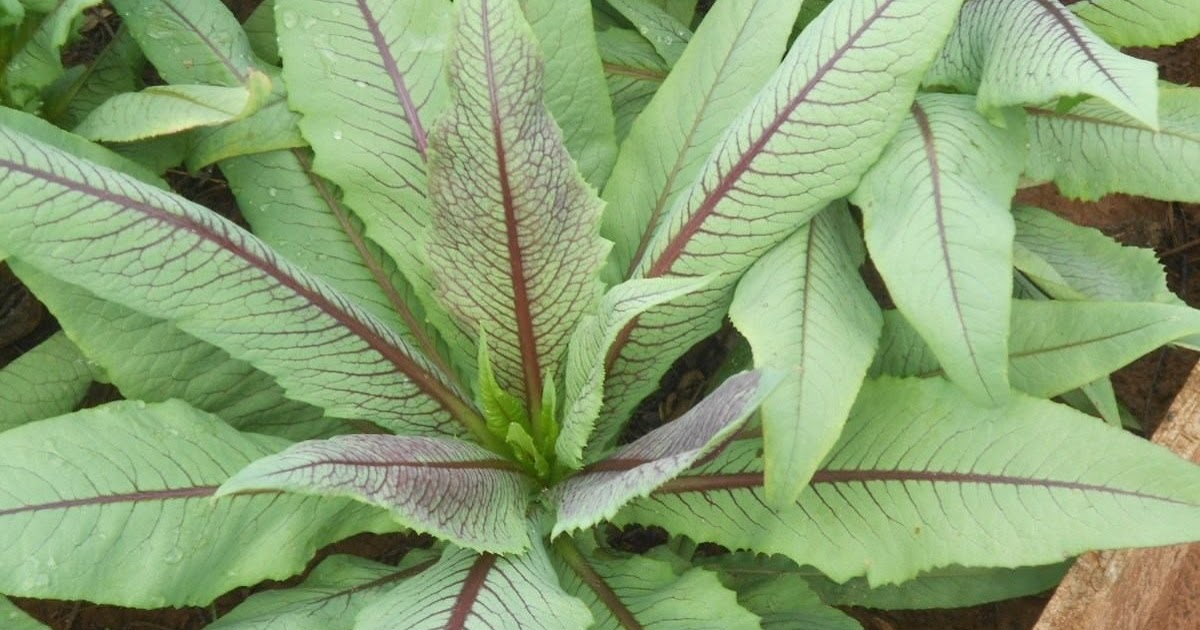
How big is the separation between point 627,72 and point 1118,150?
53cm

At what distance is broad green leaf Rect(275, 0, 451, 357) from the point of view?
3.18ft

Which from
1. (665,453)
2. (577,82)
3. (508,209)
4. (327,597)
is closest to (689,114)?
(577,82)

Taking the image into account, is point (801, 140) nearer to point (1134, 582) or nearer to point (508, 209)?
point (508, 209)

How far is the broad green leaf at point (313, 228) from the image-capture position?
1.05 metres

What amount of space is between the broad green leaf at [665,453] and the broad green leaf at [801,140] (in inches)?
5.3

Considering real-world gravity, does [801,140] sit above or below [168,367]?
above

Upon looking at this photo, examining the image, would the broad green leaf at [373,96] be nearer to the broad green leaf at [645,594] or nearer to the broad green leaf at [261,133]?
the broad green leaf at [261,133]

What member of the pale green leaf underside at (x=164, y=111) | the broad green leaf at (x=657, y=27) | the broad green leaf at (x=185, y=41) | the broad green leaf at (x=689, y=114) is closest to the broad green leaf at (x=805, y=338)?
the broad green leaf at (x=689, y=114)

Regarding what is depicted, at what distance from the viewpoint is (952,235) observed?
0.80 meters

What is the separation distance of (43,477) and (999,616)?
1056 millimetres

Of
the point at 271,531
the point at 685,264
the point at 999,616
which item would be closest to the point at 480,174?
the point at 685,264

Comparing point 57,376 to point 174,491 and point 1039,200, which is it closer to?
point 174,491

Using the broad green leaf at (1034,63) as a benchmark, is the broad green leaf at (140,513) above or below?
below

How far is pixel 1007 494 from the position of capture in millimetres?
855
